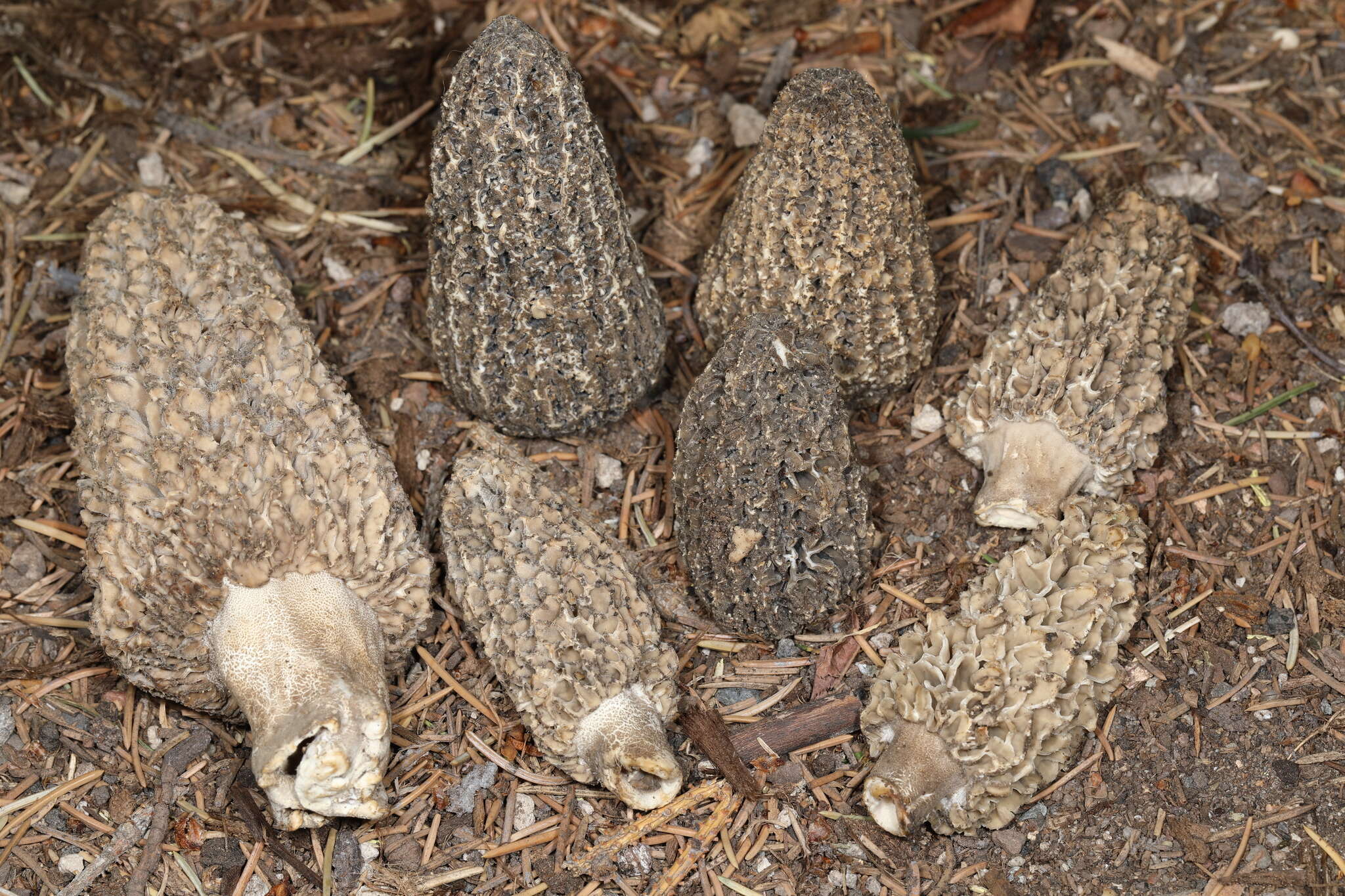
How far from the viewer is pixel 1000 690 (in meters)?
3.16

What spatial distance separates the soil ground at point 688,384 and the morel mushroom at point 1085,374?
6.4 inches

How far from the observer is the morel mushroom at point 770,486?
10.6 feet

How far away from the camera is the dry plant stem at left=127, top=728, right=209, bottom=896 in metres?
3.22

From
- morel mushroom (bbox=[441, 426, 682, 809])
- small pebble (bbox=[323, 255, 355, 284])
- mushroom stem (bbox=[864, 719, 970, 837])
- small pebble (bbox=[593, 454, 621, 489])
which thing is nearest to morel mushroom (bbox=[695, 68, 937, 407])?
small pebble (bbox=[593, 454, 621, 489])

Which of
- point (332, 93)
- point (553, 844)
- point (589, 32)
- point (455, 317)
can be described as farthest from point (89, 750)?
point (589, 32)

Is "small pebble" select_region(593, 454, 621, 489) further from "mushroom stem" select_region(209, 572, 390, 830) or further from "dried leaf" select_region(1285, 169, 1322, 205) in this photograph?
"dried leaf" select_region(1285, 169, 1322, 205)

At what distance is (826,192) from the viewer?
339cm

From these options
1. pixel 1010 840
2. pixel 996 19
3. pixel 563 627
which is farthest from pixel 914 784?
pixel 996 19

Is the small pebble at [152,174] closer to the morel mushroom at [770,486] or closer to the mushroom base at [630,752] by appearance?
the morel mushroom at [770,486]

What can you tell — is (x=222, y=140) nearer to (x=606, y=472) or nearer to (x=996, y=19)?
(x=606, y=472)

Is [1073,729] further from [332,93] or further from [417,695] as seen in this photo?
[332,93]

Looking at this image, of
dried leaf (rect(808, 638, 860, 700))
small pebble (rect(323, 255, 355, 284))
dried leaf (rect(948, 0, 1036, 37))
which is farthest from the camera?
dried leaf (rect(948, 0, 1036, 37))

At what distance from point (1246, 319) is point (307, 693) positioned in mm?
2794

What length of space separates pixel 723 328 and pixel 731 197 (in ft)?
2.21
